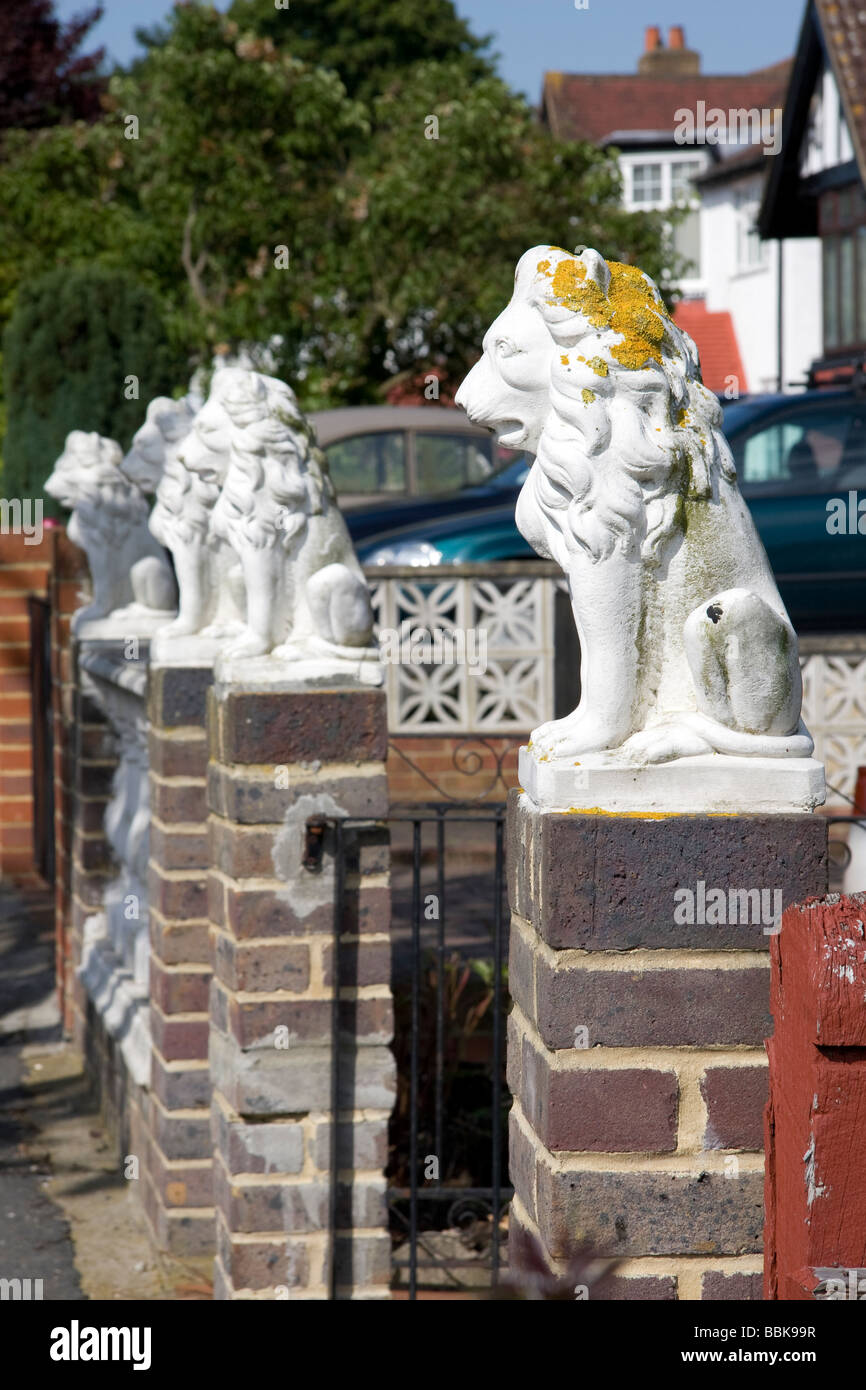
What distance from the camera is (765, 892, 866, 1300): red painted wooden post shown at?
1433mm

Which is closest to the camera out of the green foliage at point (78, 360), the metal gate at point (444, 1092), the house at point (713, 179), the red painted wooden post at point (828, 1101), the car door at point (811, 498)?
the red painted wooden post at point (828, 1101)

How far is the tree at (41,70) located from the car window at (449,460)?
1337 cm

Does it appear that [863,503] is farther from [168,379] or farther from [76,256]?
[76,256]

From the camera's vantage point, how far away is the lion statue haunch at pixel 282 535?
12.7 feet

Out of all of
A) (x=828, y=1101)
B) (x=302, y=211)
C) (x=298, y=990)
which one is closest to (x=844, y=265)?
(x=302, y=211)

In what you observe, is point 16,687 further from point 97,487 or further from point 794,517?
point 794,517

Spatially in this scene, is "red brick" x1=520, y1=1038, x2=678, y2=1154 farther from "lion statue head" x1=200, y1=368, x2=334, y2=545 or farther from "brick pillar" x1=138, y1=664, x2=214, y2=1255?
"brick pillar" x1=138, y1=664, x2=214, y2=1255

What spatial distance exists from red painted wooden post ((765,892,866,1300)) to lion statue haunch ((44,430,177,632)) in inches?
183

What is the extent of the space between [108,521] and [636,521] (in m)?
4.09

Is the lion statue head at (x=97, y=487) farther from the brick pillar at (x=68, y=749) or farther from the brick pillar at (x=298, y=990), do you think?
the brick pillar at (x=298, y=990)

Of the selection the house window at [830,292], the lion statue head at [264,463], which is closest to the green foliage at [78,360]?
the lion statue head at [264,463]

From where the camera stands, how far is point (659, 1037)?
2242 millimetres

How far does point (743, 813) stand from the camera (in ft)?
7.36
